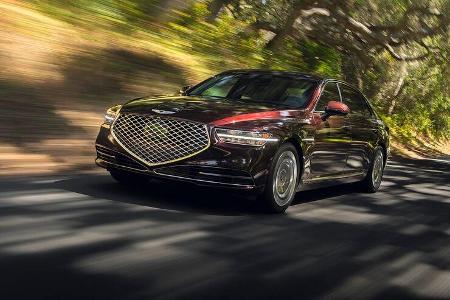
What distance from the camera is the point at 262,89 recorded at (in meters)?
8.11

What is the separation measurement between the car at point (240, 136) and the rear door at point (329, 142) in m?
0.01

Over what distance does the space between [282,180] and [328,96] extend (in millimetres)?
1697

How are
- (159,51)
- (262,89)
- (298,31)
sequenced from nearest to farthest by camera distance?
(262,89) < (159,51) < (298,31)

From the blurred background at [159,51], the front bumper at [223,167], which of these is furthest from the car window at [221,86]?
the blurred background at [159,51]

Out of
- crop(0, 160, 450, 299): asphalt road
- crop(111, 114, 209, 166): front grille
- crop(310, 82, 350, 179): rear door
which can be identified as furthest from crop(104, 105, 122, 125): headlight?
crop(310, 82, 350, 179): rear door

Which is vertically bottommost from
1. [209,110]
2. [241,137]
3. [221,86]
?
[241,137]

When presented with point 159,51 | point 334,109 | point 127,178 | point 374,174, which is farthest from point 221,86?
point 159,51

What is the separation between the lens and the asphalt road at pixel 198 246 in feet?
14.2

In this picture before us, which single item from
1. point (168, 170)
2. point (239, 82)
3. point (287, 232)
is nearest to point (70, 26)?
point (239, 82)

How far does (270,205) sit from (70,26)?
24.2ft

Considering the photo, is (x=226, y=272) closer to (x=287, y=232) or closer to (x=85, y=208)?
(x=287, y=232)

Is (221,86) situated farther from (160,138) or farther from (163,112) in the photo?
(160,138)

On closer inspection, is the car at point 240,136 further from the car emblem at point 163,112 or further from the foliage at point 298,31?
the foliage at point 298,31

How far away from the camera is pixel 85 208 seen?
6457mm
